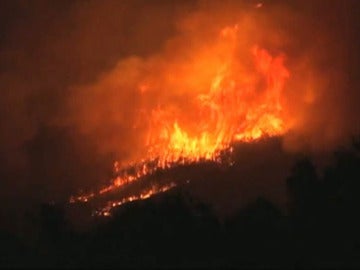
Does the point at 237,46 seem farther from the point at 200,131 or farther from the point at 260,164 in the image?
the point at 260,164

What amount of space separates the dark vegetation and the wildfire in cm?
408

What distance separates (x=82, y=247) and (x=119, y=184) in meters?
7.36

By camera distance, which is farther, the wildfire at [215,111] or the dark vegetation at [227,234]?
the wildfire at [215,111]

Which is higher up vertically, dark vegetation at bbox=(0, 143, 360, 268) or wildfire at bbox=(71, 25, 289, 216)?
wildfire at bbox=(71, 25, 289, 216)

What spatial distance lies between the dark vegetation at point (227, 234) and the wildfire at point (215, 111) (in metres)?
4.08

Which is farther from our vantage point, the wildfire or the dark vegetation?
the wildfire

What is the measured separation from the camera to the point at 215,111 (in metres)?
31.1

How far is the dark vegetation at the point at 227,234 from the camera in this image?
21.2 metres

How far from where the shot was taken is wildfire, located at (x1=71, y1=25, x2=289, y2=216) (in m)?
29.9

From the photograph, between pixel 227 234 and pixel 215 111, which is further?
pixel 215 111

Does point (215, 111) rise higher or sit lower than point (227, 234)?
higher

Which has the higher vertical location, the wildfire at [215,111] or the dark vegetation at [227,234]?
the wildfire at [215,111]

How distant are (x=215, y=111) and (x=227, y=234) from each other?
9004 millimetres

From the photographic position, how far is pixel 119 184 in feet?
99.9
